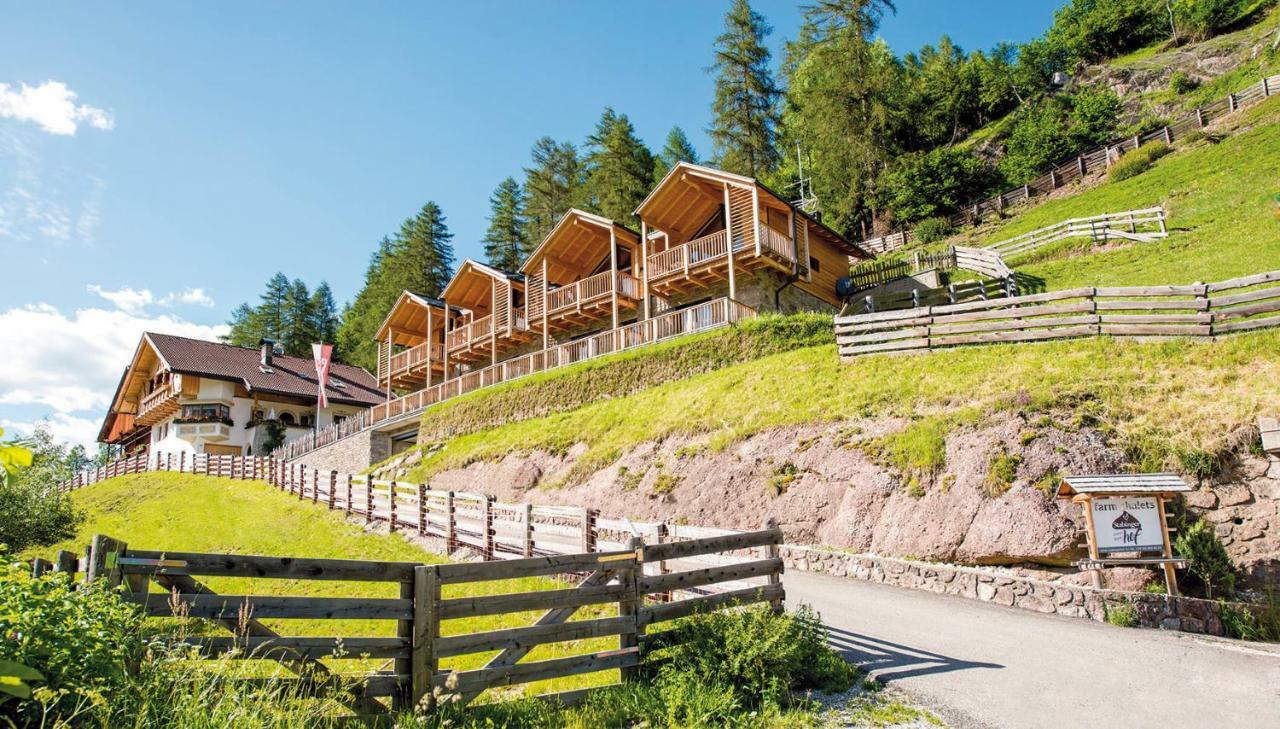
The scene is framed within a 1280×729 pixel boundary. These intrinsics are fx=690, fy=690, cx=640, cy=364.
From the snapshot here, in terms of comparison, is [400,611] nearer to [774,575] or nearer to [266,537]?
[774,575]

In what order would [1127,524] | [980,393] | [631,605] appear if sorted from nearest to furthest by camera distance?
[631,605] → [1127,524] → [980,393]

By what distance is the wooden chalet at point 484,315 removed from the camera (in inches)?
1373

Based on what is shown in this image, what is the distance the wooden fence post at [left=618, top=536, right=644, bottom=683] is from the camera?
6.79 meters

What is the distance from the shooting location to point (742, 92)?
46.6m

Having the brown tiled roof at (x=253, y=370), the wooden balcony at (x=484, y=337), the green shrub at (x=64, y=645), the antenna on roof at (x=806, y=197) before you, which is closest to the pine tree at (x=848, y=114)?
the antenna on roof at (x=806, y=197)

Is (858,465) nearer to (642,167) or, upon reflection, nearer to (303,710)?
(303,710)

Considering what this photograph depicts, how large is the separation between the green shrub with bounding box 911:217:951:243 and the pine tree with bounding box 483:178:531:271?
1204 inches

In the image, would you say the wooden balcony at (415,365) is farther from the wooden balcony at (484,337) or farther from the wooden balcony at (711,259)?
the wooden balcony at (711,259)

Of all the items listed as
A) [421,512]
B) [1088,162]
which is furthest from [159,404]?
[1088,162]

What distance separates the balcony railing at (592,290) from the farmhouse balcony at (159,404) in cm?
2600

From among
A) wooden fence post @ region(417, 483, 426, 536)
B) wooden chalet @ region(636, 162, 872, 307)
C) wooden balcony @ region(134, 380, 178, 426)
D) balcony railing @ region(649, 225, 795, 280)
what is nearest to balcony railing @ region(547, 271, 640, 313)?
wooden chalet @ region(636, 162, 872, 307)

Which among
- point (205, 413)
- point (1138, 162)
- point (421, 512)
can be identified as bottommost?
point (421, 512)

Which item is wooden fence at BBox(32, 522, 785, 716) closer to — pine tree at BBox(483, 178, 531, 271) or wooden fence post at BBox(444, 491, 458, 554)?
wooden fence post at BBox(444, 491, 458, 554)

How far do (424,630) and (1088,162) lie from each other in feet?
166
